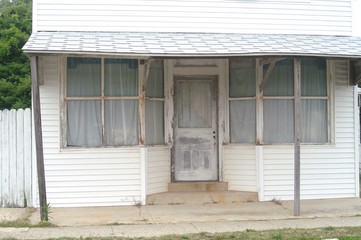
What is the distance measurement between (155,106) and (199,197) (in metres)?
2.09

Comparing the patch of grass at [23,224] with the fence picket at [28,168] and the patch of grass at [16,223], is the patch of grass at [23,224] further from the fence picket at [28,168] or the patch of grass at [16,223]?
the fence picket at [28,168]

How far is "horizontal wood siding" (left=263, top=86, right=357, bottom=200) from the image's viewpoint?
1085cm

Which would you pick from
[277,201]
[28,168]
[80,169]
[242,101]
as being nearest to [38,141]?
[80,169]

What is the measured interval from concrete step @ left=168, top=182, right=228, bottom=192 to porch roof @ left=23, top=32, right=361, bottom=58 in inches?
120

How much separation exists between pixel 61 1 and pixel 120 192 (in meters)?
4.01

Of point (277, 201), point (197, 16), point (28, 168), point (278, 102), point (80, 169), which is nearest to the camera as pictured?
point (80, 169)

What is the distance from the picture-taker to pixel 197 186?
1098 cm

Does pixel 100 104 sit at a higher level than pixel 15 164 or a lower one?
higher

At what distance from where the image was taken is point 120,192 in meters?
10.4

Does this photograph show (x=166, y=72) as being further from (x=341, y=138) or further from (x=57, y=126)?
(x=341, y=138)

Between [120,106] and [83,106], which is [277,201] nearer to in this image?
[120,106]

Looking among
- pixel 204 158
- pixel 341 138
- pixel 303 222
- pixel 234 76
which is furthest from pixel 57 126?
pixel 341 138

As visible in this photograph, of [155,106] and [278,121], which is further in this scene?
[278,121]

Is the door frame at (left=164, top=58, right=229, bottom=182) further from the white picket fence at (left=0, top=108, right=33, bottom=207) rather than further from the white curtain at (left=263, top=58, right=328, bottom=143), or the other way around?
the white picket fence at (left=0, top=108, right=33, bottom=207)
